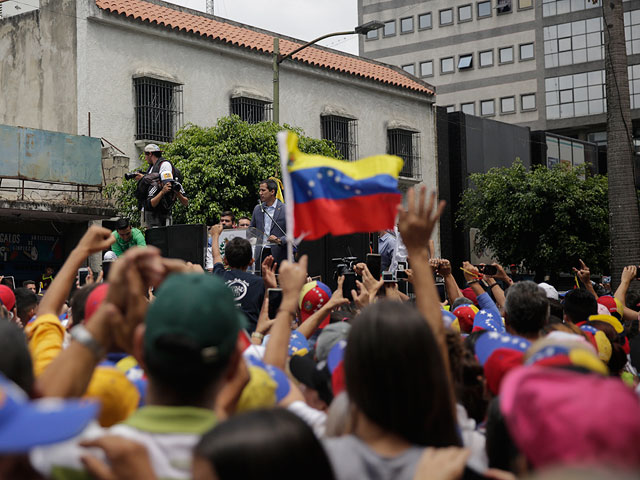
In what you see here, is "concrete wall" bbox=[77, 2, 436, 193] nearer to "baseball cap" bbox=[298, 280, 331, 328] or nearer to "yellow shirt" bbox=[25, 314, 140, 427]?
"baseball cap" bbox=[298, 280, 331, 328]

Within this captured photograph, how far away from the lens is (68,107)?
21.6 meters

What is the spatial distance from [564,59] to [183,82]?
94.8ft

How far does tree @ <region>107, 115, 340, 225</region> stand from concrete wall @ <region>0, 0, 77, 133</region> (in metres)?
2.86

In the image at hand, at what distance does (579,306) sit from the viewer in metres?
5.83

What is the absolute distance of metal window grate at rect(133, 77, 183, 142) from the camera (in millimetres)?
22328

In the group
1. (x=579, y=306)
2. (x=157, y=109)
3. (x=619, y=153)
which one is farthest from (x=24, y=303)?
(x=157, y=109)

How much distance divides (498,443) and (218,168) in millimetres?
18193

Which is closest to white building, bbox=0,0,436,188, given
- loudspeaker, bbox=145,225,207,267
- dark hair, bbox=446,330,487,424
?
loudspeaker, bbox=145,225,207,267

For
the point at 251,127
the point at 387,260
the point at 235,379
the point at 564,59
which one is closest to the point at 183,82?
the point at 251,127

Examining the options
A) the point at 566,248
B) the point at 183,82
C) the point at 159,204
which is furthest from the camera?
the point at 566,248

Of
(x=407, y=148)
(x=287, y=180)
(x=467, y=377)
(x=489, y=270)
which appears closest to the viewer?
(x=467, y=377)

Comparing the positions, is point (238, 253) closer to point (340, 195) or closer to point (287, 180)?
point (340, 195)

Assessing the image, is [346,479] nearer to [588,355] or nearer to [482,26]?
[588,355]

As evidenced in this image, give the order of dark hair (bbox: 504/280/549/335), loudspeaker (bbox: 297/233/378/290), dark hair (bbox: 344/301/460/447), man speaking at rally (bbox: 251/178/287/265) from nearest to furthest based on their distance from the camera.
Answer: dark hair (bbox: 344/301/460/447) → dark hair (bbox: 504/280/549/335) → man speaking at rally (bbox: 251/178/287/265) → loudspeaker (bbox: 297/233/378/290)
